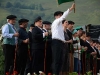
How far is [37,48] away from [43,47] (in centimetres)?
17

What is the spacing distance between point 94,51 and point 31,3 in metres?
22.6

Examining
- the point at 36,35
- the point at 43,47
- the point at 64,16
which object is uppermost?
the point at 64,16

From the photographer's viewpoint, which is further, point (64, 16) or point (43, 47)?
point (43, 47)

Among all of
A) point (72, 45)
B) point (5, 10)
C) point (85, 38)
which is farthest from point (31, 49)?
point (5, 10)

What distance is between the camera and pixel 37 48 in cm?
1323

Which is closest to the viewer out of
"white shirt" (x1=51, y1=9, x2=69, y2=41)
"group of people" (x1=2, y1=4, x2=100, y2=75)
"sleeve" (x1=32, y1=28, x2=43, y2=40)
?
"white shirt" (x1=51, y1=9, x2=69, y2=41)

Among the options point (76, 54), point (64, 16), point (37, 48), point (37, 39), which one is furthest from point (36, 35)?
point (76, 54)

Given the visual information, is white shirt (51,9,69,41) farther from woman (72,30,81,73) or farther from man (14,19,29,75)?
woman (72,30,81,73)

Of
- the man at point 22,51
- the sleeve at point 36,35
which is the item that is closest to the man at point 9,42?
the man at point 22,51

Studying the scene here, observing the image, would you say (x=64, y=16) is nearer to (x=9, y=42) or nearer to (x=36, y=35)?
(x=36, y=35)

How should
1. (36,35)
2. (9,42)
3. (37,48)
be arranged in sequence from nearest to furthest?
(36,35), (37,48), (9,42)

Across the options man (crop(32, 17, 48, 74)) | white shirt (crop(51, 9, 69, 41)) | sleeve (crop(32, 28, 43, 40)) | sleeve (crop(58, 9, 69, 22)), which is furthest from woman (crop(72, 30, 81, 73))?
sleeve (crop(58, 9, 69, 22))

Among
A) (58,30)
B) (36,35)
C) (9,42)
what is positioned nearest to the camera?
(58,30)

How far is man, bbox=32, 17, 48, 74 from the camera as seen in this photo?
1316cm
